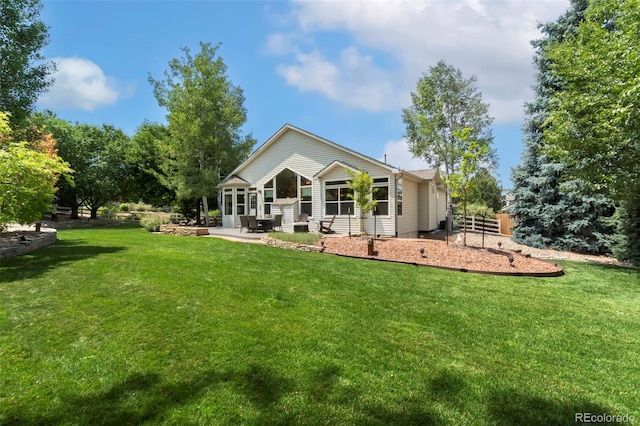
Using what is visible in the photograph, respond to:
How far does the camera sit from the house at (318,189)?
14672mm

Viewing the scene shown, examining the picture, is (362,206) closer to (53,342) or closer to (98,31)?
(53,342)

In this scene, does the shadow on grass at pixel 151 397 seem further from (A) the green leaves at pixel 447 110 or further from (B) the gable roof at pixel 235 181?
(A) the green leaves at pixel 447 110

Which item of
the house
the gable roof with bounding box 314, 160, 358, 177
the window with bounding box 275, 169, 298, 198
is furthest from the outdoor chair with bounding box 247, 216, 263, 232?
the gable roof with bounding box 314, 160, 358, 177

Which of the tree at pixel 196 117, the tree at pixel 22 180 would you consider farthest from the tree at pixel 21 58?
the tree at pixel 196 117

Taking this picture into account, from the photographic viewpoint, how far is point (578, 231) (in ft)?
42.7

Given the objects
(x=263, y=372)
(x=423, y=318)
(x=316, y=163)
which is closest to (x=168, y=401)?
(x=263, y=372)

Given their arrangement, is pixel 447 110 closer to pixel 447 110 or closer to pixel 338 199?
pixel 447 110

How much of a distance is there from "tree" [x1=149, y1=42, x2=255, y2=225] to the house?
2.09m

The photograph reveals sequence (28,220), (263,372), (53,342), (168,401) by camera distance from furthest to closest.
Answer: (28,220) < (53,342) < (263,372) < (168,401)

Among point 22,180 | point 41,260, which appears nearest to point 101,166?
point 22,180

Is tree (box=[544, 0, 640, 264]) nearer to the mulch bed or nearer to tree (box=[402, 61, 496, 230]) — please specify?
the mulch bed

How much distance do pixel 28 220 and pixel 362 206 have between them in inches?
374

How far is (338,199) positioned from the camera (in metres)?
15.6

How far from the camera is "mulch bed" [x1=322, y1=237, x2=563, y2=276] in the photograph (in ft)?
25.6
